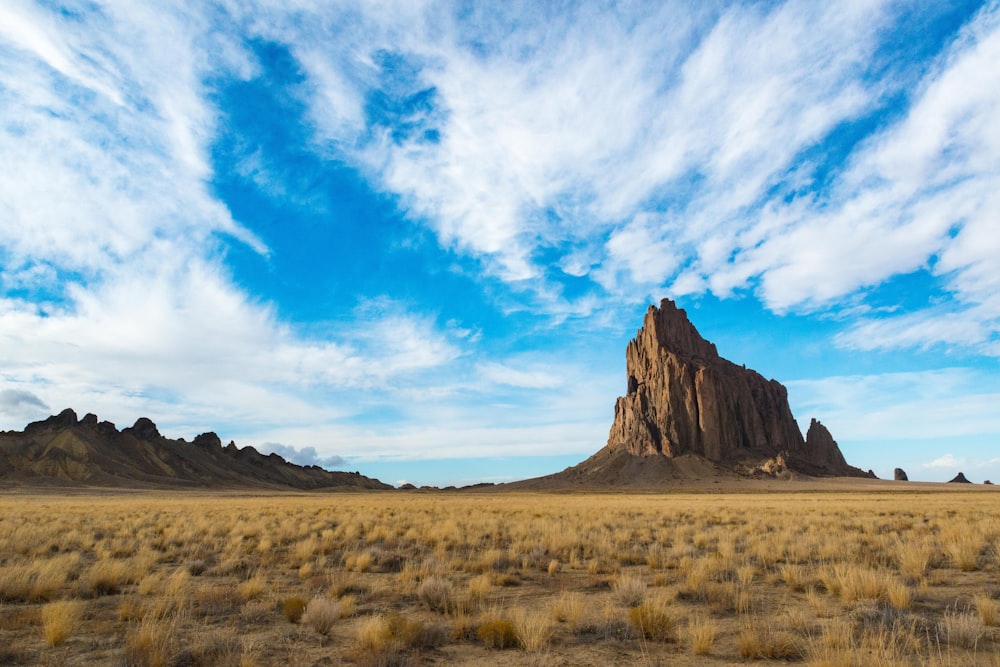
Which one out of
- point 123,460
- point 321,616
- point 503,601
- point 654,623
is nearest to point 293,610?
point 321,616

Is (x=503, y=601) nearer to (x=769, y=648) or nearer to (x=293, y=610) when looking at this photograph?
(x=293, y=610)

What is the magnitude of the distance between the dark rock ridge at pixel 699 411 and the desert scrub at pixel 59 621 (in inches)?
5780

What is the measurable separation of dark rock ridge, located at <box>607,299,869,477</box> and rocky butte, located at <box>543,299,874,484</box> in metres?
0.27

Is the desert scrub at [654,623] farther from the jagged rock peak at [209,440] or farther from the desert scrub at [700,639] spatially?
the jagged rock peak at [209,440]

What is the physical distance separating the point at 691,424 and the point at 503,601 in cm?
15268

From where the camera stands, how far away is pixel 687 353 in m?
174

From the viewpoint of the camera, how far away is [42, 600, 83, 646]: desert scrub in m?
6.71

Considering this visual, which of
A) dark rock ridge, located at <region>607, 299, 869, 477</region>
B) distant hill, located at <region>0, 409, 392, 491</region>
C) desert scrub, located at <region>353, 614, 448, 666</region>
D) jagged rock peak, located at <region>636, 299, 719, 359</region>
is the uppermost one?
jagged rock peak, located at <region>636, 299, 719, 359</region>

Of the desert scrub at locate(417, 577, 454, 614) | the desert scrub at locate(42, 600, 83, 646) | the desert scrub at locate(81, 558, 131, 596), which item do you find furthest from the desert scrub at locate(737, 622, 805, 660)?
the desert scrub at locate(81, 558, 131, 596)

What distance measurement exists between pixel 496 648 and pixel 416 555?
823cm

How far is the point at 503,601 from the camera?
31.0 ft

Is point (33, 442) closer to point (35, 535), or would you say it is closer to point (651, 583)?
point (35, 535)

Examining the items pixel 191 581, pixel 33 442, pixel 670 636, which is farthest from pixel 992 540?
pixel 33 442

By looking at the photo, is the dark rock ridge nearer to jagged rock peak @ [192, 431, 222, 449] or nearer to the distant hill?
the distant hill
